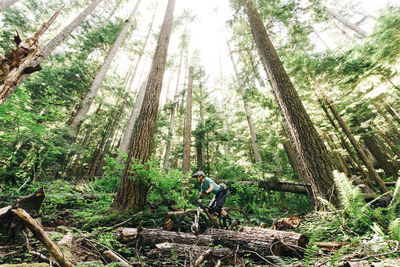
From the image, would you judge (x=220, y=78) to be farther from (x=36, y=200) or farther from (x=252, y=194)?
(x=36, y=200)

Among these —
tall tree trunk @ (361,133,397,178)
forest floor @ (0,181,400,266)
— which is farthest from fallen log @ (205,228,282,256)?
tall tree trunk @ (361,133,397,178)

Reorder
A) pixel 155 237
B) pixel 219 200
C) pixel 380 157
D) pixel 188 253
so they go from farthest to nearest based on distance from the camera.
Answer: pixel 380 157
pixel 219 200
pixel 155 237
pixel 188 253

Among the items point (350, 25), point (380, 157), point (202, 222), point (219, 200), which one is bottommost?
point (202, 222)

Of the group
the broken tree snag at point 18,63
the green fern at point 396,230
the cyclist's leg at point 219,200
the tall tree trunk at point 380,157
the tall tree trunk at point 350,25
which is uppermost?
the tall tree trunk at point 350,25

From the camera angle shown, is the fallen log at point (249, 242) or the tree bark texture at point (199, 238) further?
the tree bark texture at point (199, 238)

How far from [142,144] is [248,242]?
3.57m

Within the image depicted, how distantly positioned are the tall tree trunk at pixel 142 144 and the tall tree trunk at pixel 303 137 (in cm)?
383

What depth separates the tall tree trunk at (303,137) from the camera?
3.75m

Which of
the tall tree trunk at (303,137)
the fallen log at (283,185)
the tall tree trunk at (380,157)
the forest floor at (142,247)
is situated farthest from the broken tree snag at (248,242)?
the tall tree trunk at (380,157)

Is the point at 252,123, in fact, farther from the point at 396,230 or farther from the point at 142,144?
the point at 396,230

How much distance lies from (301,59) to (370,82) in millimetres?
2563

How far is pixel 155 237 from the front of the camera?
287 centimetres

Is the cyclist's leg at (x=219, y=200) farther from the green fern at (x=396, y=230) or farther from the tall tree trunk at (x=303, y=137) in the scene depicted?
the green fern at (x=396, y=230)

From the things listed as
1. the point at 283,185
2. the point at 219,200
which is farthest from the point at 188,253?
the point at 283,185
